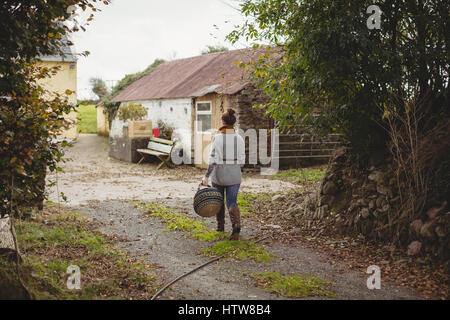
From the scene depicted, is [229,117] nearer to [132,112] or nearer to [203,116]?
[203,116]

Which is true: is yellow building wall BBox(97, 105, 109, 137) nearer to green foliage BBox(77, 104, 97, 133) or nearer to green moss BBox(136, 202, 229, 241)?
green foliage BBox(77, 104, 97, 133)

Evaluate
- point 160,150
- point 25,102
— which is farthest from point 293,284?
point 160,150

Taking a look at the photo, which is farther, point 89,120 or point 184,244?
point 89,120

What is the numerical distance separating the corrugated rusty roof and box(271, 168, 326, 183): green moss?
3.64m

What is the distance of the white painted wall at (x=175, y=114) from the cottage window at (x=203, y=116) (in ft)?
1.60

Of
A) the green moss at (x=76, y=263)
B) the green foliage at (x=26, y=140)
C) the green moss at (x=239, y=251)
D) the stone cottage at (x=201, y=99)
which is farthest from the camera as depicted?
the stone cottage at (x=201, y=99)

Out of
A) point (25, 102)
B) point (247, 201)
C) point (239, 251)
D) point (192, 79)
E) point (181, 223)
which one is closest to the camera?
point (25, 102)

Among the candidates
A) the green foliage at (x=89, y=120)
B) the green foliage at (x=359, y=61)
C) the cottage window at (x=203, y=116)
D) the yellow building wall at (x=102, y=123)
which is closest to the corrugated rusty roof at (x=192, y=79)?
the cottage window at (x=203, y=116)

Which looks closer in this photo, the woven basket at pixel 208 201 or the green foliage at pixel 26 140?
A: the green foliage at pixel 26 140

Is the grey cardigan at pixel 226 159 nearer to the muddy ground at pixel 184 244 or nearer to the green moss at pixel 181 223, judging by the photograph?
the green moss at pixel 181 223

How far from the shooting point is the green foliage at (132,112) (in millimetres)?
22672

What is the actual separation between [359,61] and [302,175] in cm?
881

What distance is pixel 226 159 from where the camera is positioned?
6926 mm

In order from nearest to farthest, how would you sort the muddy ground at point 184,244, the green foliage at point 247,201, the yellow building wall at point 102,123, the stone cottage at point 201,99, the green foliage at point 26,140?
the green foliage at point 26,140 < the muddy ground at point 184,244 < the green foliage at point 247,201 < the stone cottage at point 201,99 < the yellow building wall at point 102,123
